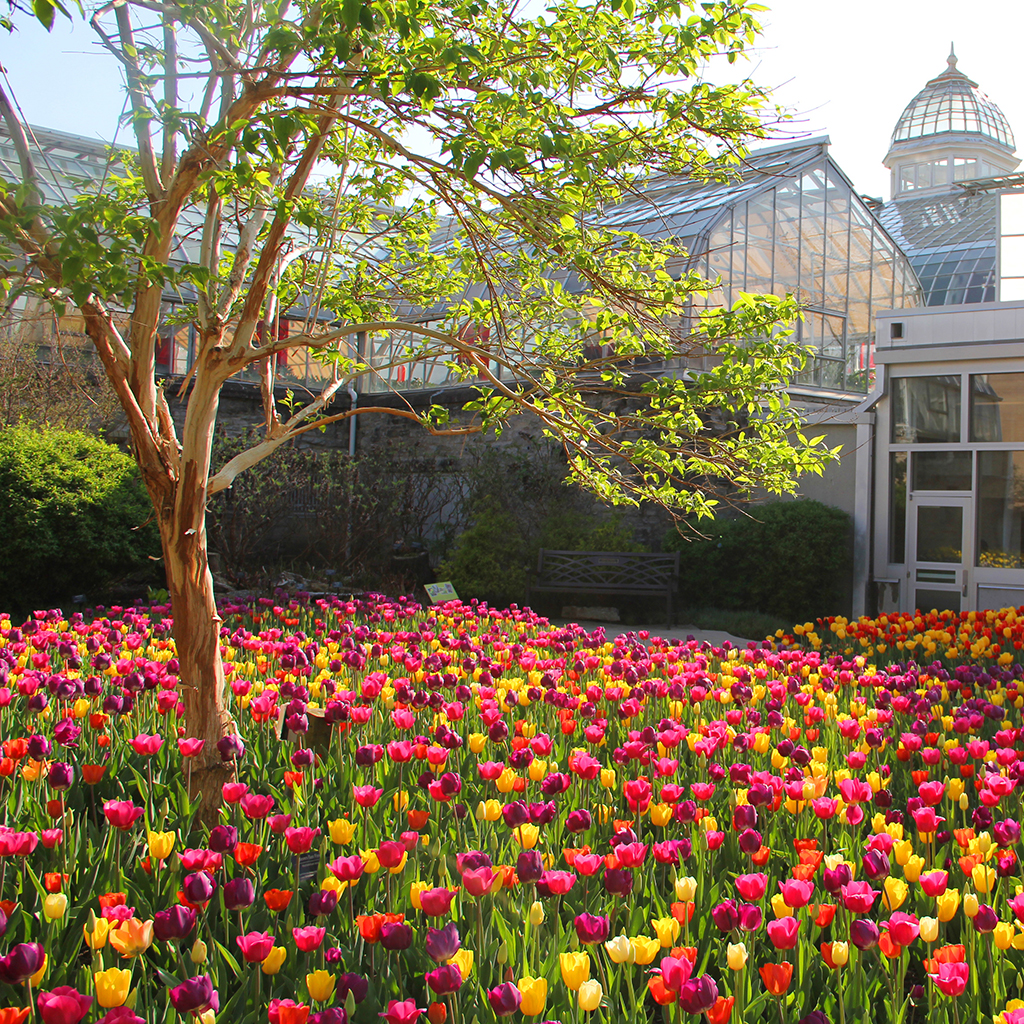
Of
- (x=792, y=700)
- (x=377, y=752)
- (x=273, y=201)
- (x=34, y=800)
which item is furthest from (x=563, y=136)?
(x=792, y=700)

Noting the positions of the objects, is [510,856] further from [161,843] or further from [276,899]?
[161,843]

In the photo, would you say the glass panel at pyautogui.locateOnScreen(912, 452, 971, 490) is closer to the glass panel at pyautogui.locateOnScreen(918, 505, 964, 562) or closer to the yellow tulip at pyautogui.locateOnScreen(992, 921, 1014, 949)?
the glass panel at pyautogui.locateOnScreen(918, 505, 964, 562)

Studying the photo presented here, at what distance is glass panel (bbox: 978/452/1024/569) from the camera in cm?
1045

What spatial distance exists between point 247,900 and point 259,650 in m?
3.09

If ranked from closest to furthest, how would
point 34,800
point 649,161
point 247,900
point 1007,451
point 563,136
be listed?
point 247,900 → point 563,136 → point 34,800 → point 649,161 → point 1007,451

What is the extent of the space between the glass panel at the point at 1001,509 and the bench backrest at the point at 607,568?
344 cm

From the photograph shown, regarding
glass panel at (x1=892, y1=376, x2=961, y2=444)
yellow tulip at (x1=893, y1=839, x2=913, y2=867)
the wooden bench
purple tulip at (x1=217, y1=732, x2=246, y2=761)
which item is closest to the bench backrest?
the wooden bench

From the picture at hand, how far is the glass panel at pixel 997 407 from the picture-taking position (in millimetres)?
10562

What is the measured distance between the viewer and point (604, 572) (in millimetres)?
11086

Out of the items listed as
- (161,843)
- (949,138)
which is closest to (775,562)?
(161,843)

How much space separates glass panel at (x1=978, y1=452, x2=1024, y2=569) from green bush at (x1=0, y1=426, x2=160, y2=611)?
9.00 m

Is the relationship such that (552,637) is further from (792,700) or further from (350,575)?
(350,575)

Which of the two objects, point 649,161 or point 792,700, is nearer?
point 649,161

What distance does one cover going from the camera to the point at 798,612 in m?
11.2
